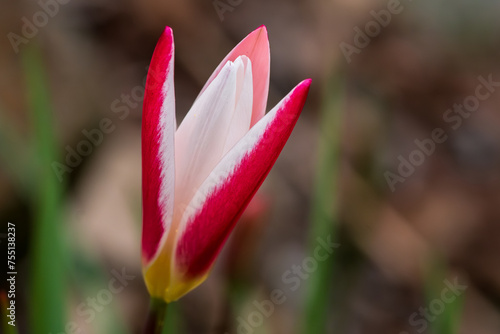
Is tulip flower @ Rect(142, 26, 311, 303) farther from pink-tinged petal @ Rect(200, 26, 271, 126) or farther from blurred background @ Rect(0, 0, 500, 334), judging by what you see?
blurred background @ Rect(0, 0, 500, 334)

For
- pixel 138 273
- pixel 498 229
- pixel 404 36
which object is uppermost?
pixel 404 36

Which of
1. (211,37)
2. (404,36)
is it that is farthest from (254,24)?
(404,36)

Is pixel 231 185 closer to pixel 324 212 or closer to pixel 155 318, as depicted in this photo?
pixel 155 318

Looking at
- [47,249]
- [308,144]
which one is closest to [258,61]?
[47,249]

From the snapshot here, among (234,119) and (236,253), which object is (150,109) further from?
(236,253)


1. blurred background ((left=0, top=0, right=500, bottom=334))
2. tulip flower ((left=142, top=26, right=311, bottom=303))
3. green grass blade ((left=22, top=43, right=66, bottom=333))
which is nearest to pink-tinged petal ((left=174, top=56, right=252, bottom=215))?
tulip flower ((left=142, top=26, right=311, bottom=303))

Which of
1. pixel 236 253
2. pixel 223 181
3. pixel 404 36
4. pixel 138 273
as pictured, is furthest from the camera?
pixel 404 36

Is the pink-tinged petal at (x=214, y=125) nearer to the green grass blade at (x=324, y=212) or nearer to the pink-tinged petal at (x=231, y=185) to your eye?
the pink-tinged petal at (x=231, y=185)
